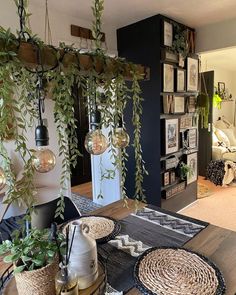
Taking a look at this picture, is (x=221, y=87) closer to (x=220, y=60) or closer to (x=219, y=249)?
(x=220, y=60)

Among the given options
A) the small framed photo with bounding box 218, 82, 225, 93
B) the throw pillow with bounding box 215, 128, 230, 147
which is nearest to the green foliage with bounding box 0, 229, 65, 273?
the throw pillow with bounding box 215, 128, 230, 147

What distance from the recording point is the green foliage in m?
0.87

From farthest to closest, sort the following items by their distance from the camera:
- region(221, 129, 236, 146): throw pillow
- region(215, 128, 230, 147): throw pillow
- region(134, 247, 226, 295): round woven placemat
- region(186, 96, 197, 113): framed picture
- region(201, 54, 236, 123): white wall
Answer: region(201, 54, 236, 123): white wall → region(221, 129, 236, 146): throw pillow → region(215, 128, 230, 147): throw pillow → region(186, 96, 197, 113): framed picture → region(134, 247, 226, 295): round woven placemat

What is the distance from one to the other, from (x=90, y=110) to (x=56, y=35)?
1.76 m

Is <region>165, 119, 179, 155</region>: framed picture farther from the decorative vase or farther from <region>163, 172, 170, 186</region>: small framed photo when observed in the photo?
the decorative vase

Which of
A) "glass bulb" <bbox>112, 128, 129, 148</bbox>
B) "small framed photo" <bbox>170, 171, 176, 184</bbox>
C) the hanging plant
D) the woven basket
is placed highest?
the hanging plant

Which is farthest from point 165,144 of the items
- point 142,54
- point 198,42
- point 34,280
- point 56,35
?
point 34,280

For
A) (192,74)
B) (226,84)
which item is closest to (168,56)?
(192,74)

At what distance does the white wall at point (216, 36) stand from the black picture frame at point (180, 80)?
1.44ft

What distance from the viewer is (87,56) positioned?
3.34 ft

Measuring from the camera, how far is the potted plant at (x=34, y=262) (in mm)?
855

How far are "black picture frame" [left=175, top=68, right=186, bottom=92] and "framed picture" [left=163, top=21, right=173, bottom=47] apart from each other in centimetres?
36

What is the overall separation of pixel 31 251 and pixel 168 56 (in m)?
2.72

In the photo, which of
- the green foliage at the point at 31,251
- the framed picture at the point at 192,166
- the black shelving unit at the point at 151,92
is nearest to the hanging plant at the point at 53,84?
the green foliage at the point at 31,251
